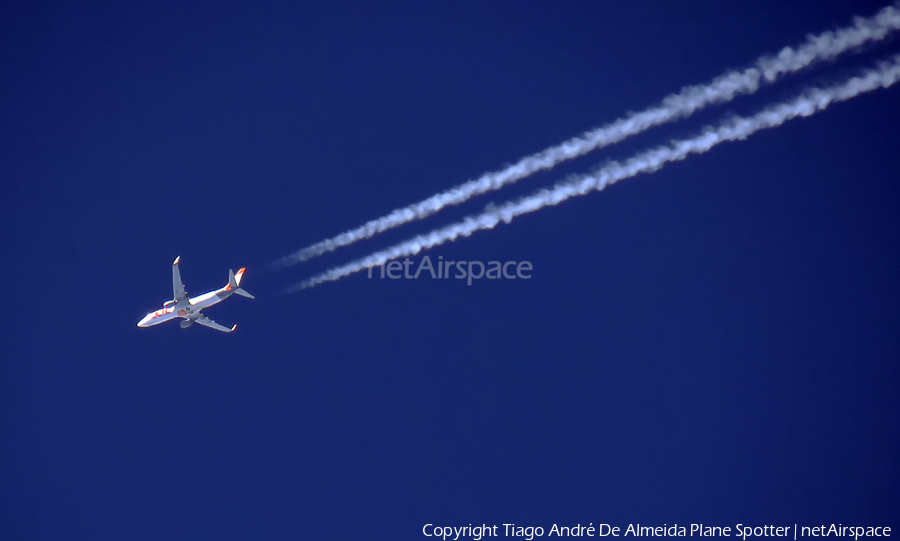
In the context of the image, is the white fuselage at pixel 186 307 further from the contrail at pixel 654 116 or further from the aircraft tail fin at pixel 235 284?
the contrail at pixel 654 116

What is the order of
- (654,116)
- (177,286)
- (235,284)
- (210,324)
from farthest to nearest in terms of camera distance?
(210,324) → (177,286) → (235,284) → (654,116)

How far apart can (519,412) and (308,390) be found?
1014cm

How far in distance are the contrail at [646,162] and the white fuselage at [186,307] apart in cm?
353

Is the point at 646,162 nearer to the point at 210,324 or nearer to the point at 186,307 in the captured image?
the point at 186,307

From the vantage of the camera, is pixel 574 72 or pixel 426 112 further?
pixel 574 72

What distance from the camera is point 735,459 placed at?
119 feet

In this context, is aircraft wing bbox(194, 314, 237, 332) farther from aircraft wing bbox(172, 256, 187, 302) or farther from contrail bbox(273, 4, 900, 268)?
contrail bbox(273, 4, 900, 268)

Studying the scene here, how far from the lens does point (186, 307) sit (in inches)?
1209

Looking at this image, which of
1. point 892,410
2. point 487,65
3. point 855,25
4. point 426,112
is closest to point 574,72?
point 487,65

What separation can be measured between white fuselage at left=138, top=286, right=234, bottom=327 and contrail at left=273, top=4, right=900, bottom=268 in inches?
122

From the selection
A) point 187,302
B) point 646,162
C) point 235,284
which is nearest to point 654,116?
point 646,162

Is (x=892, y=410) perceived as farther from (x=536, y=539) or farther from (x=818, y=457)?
(x=536, y=539)

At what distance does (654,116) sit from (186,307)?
2084cm

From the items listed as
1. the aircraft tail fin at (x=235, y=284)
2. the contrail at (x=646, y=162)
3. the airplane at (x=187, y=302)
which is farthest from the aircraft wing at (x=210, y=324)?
the contrail at (x=646, y=162)
